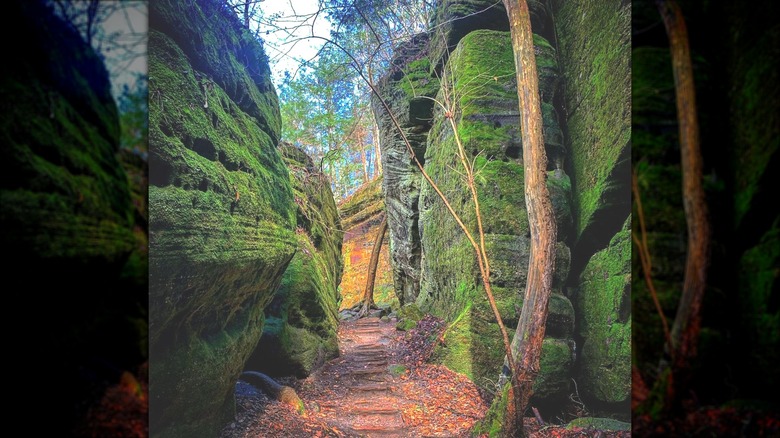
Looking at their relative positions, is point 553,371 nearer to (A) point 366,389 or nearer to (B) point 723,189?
(A) point 366,389

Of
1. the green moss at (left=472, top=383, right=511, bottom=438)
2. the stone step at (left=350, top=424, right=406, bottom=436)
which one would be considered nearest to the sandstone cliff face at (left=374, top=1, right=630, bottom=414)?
the green moss at (left=472, top=383, right=511, bottom=438)

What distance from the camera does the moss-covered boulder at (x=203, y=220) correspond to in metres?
3.16

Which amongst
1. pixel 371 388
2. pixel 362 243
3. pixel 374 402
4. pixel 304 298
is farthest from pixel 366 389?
pixel 362 243

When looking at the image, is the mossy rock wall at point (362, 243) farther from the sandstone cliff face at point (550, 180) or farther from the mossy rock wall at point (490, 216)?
the mossy rock wall at point (490, 216)

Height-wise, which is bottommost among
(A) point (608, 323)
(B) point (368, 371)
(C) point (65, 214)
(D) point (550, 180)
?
(B) point (368, 371)

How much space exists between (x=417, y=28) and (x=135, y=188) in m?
9.73

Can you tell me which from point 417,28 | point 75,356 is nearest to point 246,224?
point 75,356

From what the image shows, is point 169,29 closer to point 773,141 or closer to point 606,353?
point 773,141

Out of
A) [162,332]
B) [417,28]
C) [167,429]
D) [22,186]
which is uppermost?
[417,28]

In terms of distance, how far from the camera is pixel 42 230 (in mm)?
1099

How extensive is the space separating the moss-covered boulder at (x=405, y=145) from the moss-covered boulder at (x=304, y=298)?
7.07ft

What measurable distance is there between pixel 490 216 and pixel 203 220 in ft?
13.9

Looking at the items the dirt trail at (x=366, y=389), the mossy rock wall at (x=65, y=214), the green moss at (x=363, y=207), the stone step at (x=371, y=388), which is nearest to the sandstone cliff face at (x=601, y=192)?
the dirt trail at (x=366, y=389)

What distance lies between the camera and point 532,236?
492 centimetres
